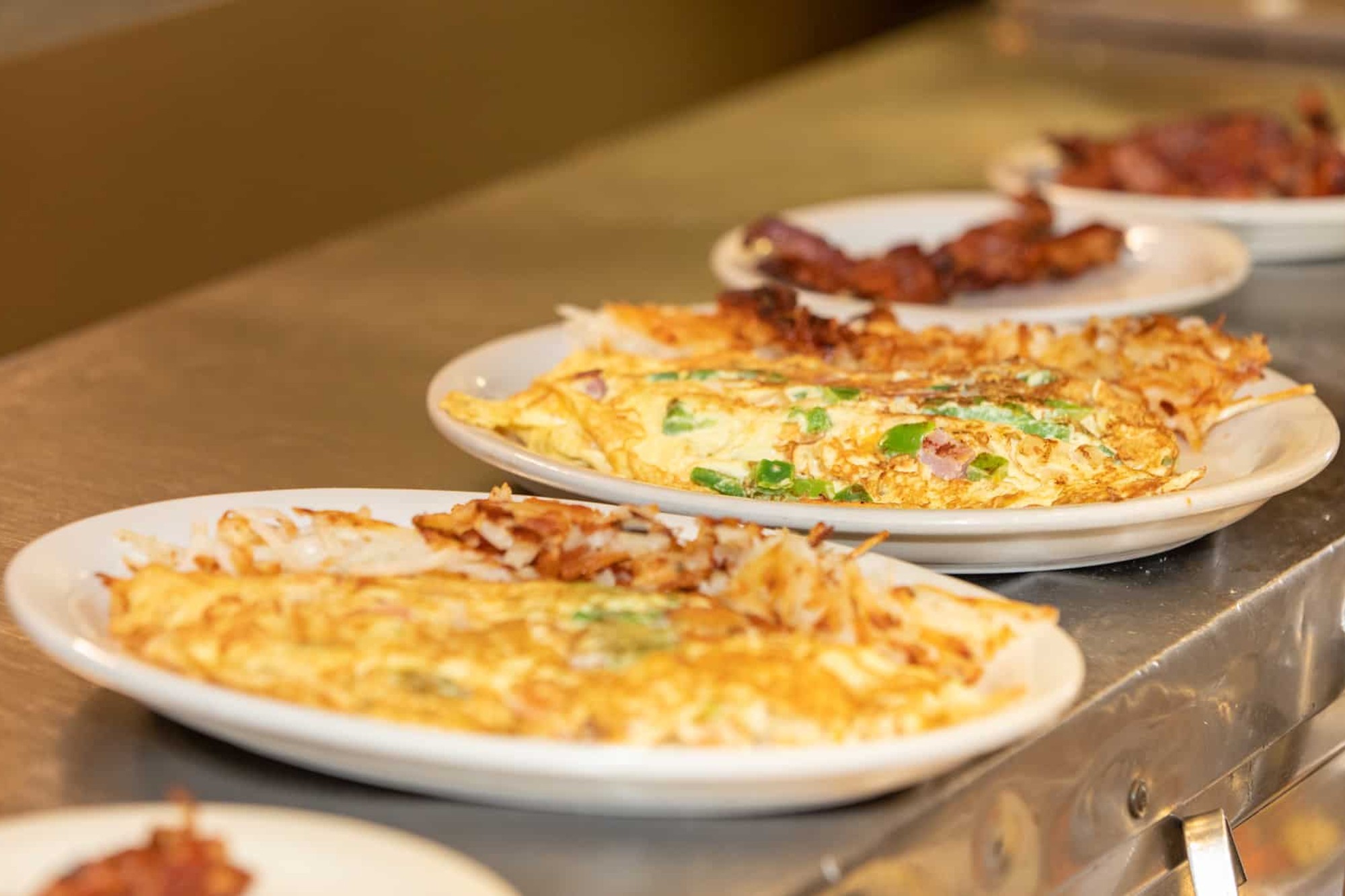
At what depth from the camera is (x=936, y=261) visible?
2.55 metres

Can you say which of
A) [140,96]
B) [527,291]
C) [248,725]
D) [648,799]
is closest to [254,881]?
[248,725]

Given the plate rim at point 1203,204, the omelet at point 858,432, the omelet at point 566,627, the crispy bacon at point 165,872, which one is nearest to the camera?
the crispy bacon at point 165,872

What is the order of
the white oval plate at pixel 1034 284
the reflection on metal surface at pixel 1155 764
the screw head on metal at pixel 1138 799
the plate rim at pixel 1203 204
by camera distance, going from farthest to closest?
the plate rim at pixel 1203 204, the white oval plate at pixel 1034 284, the screw head on metal at pixel 1138 799, the reflection on metal surface at pixel 1155 764

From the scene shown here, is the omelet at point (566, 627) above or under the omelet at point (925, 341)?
above

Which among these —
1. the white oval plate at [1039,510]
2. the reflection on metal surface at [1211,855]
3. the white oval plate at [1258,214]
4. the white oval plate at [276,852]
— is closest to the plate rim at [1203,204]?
the white oval plate at [1258,214]

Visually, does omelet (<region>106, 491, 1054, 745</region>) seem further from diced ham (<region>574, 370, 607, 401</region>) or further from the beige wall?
the beige wall

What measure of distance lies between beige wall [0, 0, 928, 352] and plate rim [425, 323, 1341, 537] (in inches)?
119

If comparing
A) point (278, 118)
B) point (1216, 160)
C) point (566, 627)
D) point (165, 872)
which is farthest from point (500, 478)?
point (278, 118)

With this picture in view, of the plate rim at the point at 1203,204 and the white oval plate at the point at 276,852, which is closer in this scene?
the white oval plate at the point at 276,852

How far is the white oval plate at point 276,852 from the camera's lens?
963 millimetres

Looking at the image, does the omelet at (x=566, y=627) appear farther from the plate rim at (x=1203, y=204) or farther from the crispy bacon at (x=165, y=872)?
the plate rim at (x=1203, y=204)

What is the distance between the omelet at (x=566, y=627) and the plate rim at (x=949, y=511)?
0.14m

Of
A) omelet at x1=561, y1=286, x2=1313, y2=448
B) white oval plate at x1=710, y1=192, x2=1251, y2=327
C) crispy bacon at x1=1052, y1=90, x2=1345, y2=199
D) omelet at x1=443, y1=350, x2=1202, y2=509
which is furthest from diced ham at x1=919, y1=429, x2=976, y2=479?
crispy bacon at x1=1052, y1=90, x2=1345, y2=199

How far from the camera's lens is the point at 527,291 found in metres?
2.69
